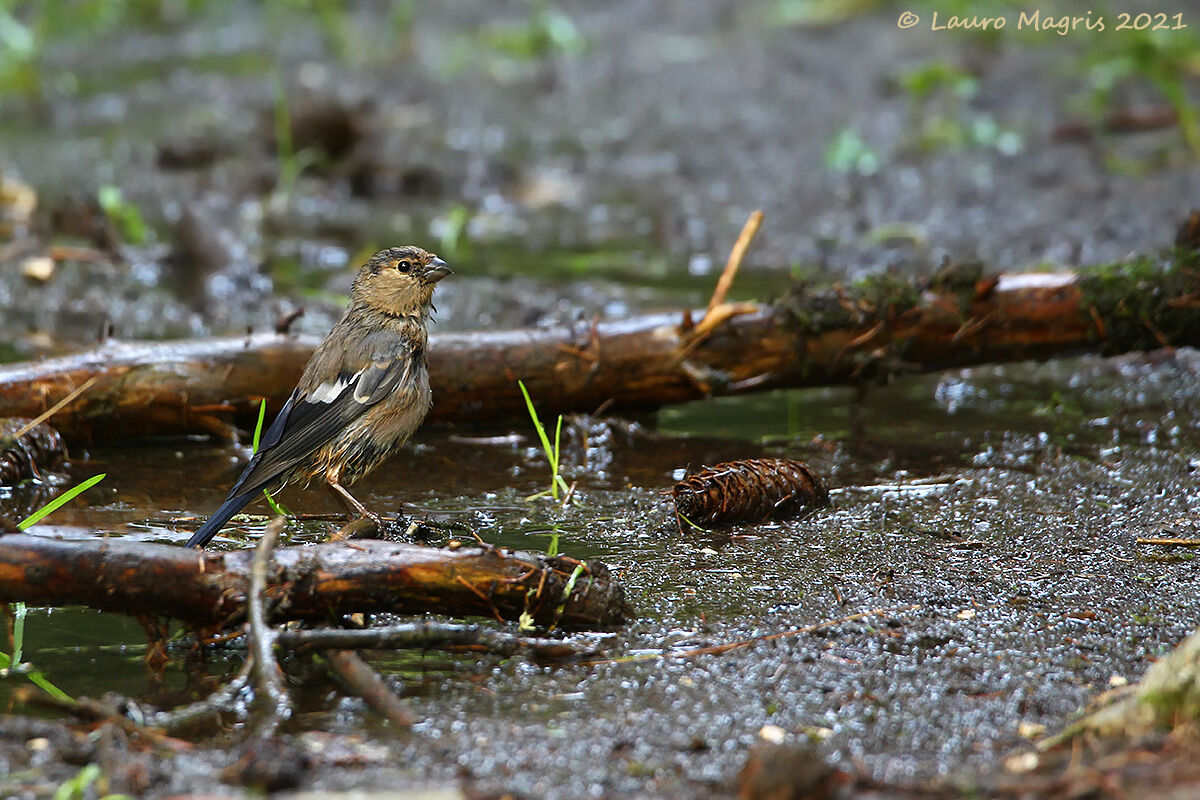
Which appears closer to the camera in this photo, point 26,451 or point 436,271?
point 26,451

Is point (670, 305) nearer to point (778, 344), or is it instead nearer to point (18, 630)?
point (778, 344)

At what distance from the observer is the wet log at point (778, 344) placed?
5363 mm

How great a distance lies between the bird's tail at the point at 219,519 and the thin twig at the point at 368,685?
762 mm

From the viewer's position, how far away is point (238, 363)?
210 inches

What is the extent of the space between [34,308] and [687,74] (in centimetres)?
719

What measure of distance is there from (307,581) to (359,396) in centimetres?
131

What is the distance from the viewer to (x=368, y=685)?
317 centimetres

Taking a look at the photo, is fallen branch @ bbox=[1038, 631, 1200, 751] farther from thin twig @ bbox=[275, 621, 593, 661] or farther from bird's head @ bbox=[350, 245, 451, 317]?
bird's head @ bbox=[350, 245, 451, 317]

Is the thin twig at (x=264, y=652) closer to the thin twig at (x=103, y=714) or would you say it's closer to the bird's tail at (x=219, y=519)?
the thin twig at (x=103, y=714)

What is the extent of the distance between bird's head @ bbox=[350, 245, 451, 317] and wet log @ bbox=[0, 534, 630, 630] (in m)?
1.72

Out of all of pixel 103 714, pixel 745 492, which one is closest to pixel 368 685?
pixel 103 714


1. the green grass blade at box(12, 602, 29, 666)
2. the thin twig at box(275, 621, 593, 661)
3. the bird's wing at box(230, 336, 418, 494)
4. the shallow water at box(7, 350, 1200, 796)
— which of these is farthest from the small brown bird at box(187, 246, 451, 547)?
the thin twig at box(275, 621, 593, 661)

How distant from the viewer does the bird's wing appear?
4270 millimetres

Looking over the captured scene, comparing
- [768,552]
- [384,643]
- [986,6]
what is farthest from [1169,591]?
[986,6]
